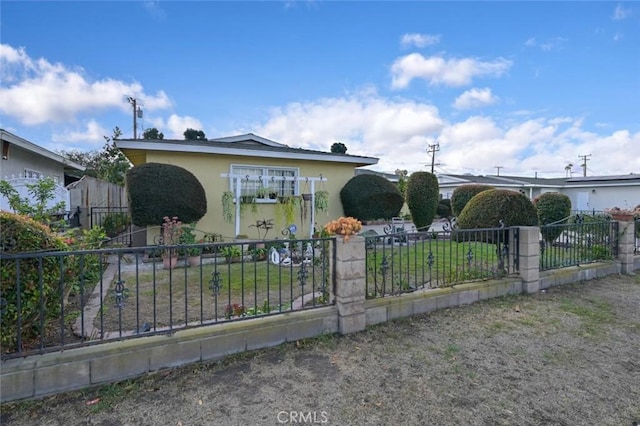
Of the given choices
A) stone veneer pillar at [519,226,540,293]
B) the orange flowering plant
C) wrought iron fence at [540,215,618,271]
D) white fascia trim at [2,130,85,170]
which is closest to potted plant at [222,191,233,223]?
white fascia trim at [2,130,85,170]

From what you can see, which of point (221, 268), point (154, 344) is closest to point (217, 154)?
point (221, 268)

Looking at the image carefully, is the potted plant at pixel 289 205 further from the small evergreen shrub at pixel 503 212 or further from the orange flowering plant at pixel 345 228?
the orange flowering plant at pixel 345 228

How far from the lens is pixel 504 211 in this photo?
536 cm

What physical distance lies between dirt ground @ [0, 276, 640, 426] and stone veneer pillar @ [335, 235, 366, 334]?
15cm

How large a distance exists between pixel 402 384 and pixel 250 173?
25.9 ft

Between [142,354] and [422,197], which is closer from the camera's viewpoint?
[142,354]

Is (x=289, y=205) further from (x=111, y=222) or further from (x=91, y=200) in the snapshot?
(x=91, y=200)

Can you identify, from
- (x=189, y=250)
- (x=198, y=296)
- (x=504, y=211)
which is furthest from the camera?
(x=189, y=250)

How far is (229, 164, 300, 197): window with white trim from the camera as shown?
9.49 metres

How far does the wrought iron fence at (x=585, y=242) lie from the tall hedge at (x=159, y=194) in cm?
748

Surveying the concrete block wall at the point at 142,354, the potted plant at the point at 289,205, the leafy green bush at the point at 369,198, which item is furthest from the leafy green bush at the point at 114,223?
the concrete block wall at the point at 142,354

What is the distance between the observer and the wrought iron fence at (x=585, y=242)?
6.25 meters

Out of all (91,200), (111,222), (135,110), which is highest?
(135,110)

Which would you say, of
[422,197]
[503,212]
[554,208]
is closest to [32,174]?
[422,197]
